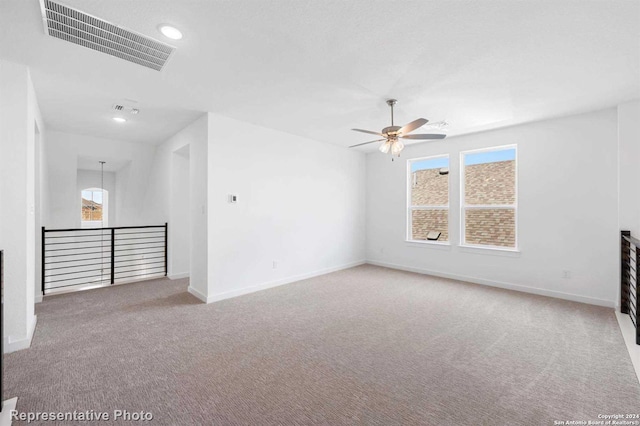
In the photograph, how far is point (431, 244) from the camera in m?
5.53

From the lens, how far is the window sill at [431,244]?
5352mm

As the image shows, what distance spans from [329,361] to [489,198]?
4.10 meters

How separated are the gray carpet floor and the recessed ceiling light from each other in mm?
2659

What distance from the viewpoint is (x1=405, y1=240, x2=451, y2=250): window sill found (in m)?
5.35

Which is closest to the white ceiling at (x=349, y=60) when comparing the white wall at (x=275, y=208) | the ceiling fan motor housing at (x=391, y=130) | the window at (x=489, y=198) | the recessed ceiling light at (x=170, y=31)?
the recessed ceiling light at (x=170, y=31)

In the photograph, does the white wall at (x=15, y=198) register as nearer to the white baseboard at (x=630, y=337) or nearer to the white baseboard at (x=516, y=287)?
the white baseboard at (x=630, y=337)

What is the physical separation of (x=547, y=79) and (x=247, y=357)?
405cm

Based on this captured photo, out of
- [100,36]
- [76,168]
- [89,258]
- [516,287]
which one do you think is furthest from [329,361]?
[76,168]

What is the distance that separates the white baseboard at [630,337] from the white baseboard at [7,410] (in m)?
4.33

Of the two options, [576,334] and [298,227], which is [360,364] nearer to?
[576,334]

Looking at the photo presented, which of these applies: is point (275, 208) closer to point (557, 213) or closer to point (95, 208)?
point (557, 213)

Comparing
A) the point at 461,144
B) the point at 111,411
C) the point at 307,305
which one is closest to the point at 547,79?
the point at 461,144

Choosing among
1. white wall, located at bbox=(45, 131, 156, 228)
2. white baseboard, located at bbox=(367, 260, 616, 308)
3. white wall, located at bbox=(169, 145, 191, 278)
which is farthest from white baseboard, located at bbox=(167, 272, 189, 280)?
white baseboard, located at bbox=(367, 260, 616, 308)

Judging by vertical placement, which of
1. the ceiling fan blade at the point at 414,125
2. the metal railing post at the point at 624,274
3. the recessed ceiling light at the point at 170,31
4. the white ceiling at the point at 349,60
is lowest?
the metal railing post at the point at 624,274
